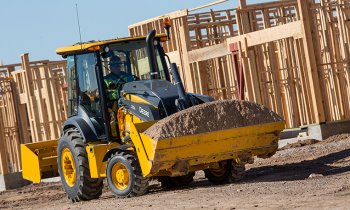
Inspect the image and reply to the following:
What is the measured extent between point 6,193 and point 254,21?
796 centimetres

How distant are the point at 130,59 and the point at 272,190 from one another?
389 centimetres

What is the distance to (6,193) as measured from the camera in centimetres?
2631

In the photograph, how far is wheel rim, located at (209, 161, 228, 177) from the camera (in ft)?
57.7

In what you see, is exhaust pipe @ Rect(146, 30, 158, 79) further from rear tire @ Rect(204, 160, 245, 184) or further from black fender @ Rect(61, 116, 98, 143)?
rear tire @ Rect(204, 160, 245, 184)

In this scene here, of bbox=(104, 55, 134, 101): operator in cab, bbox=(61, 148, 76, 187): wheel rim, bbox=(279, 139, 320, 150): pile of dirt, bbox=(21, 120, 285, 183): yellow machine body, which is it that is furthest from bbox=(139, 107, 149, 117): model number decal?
bbox=(279, 139, 320, 150): pile of dirt

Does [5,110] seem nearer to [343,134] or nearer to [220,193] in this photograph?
[343,134]

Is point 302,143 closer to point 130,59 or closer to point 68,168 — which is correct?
point 130,59

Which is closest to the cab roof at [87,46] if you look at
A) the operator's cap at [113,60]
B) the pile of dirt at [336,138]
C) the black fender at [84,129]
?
the operator's cap at [113,60]

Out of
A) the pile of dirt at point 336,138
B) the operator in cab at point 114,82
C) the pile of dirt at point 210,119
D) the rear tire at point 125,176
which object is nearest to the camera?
the pile of dirt at point 210,119

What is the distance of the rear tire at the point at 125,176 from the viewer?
53.6 ft

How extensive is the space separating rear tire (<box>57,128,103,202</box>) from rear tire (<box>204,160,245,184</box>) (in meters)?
1.97

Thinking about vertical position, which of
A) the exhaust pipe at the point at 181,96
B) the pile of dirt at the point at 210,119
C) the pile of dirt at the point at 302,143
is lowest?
the pile of dirt at the point at 302,143

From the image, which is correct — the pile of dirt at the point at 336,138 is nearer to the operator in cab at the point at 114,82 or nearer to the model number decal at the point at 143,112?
the operator in cab at the point at 114,82

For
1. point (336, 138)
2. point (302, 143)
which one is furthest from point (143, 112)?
point (302, 143)
